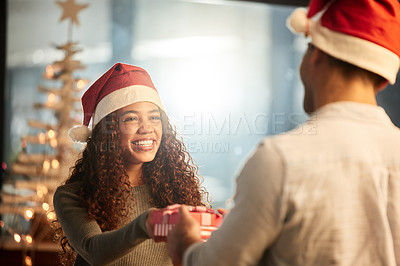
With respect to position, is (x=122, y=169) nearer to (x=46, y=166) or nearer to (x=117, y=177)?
(x=117, y=177)

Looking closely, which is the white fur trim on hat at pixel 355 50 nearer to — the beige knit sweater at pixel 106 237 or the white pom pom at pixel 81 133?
the beige knit sweater at pixel 106 237

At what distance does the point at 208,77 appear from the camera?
3359 millimetres

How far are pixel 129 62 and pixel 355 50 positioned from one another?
8.71 ft

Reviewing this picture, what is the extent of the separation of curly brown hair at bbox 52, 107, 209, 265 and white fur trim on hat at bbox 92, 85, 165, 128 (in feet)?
0.08

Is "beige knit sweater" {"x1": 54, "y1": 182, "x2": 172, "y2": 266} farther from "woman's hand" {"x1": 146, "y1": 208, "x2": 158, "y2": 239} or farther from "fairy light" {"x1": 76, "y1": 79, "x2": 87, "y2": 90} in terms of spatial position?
"fairy light" {"x1": 76, "y1": 79, "x2": 87, "y2": 90}

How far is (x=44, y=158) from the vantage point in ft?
10.4

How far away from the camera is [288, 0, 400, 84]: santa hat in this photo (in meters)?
0.84

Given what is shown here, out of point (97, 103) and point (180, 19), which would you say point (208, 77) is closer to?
point (180, 19)

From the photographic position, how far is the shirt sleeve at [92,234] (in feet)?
3.76

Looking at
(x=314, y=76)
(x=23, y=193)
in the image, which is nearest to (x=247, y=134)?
(x=23, y=193)

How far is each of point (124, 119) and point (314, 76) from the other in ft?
2.20

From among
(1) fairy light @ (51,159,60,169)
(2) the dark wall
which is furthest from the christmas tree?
(2) the dark wall

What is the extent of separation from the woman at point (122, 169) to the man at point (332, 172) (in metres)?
0.49

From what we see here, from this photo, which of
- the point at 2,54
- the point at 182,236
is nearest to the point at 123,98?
the point at 182,236
